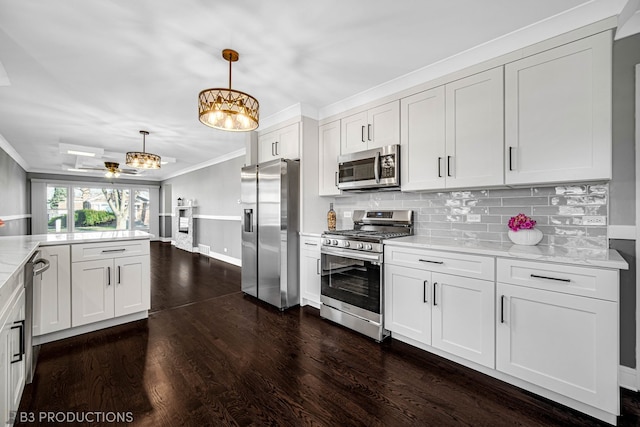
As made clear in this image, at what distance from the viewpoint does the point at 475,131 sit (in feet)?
7.82

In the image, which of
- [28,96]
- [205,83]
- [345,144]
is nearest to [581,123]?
[345,144]

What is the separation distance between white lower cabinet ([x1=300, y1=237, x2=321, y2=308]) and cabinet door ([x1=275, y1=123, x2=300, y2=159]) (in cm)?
115

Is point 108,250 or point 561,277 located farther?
point 108,250

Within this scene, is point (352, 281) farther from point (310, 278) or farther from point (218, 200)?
point (218, 200)

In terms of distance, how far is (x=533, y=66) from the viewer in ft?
6.87

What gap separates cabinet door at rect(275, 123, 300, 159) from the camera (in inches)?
143

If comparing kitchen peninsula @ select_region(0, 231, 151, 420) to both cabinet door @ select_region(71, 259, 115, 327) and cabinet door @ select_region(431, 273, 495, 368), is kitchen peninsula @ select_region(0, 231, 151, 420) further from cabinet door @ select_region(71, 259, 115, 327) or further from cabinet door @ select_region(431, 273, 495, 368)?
cabinet door @ select_region(431, 273, 495, 368)

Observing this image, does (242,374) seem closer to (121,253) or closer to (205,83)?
(121,253)

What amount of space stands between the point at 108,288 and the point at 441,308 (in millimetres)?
3227

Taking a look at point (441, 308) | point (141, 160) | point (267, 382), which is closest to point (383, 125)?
point (441, 308)

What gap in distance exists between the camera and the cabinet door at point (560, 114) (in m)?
1.83

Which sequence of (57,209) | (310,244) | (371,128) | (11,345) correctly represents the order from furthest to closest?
(57,209)
(310,244)
(371,128)
(11,345)

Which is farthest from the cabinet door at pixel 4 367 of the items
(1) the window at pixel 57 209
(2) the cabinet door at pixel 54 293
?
(1) the window at pixel 57 209

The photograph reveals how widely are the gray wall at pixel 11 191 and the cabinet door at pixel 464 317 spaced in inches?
279
